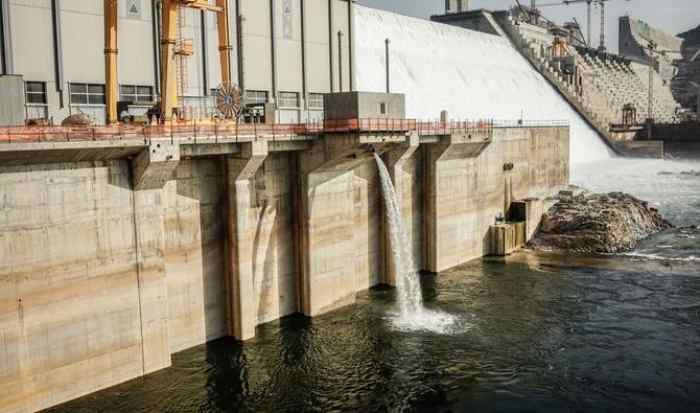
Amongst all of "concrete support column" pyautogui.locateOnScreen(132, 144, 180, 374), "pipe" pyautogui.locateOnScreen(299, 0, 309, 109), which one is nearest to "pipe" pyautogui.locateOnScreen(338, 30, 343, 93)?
"pipe" pyautogui.locateOnScreen(299, 0, 309, 109)

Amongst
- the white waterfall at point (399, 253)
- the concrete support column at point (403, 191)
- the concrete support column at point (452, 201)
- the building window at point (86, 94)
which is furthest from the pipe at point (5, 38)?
the concrete support column at point (452, 201)

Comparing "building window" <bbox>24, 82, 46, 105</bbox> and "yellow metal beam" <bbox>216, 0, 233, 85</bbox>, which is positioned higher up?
"yellow metal beam" <bbox>216, 0, 233, 85</bbox>

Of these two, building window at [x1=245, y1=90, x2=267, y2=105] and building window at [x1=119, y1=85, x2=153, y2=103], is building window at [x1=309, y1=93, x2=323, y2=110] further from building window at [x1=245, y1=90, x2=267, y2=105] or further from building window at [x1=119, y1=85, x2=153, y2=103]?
building window at [x1=119, y1=85, x2=153, y2=103]

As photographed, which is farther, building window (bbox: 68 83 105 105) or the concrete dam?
building window (bbox: 68 83 105 105)

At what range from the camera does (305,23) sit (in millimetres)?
41469

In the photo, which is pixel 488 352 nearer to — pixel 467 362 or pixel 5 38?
pixel 467 362

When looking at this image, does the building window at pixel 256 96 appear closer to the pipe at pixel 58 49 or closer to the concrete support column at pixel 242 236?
the concrete support column at pixel 242 236

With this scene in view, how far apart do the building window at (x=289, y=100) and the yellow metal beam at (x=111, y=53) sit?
44.1ft

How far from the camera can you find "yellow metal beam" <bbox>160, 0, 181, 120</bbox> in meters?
28.5

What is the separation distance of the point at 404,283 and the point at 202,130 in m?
15.4

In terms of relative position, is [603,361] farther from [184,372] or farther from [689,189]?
[689,189]

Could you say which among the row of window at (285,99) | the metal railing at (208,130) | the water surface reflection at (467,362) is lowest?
the water surface reflection at (467,362)

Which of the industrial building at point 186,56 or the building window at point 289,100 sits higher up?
the industrial building at point 186,56

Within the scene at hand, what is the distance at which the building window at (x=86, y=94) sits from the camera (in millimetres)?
30016
